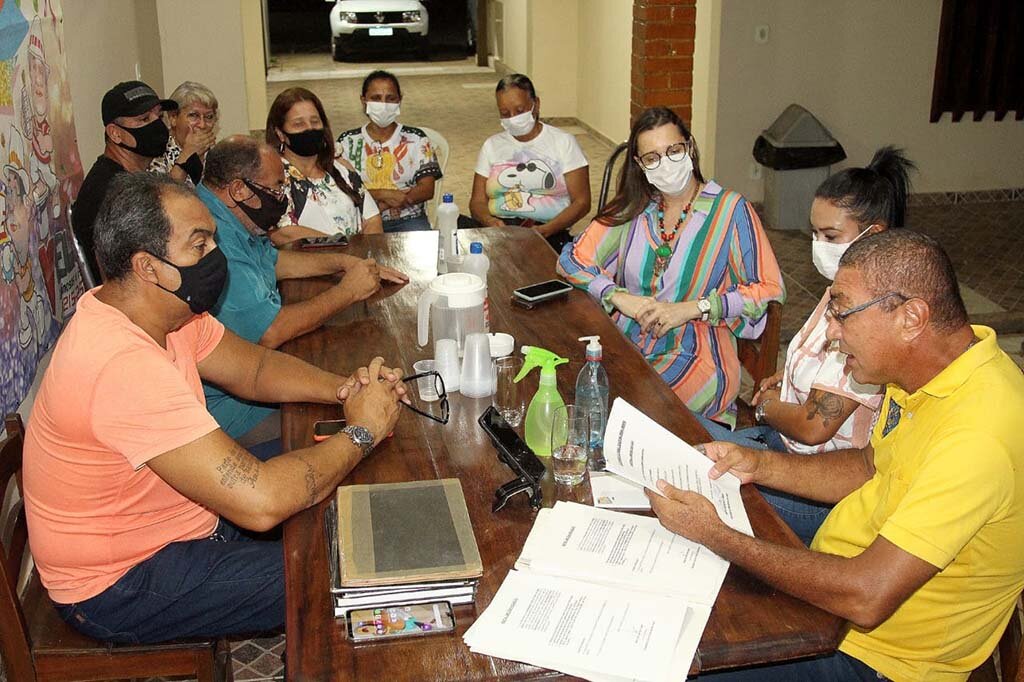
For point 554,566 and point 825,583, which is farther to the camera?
point 554,566

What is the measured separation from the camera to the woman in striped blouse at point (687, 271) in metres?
3.01

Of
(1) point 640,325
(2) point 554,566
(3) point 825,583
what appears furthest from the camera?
(1) point 640,325

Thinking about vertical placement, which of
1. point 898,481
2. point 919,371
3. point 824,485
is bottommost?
point 824,485

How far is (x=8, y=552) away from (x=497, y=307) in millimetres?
1536

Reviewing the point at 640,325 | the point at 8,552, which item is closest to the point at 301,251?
the point at 640,325

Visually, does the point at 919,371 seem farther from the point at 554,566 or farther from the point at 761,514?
the point at 554,566

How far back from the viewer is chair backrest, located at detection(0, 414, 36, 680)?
2.03 m

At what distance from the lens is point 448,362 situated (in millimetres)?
2543

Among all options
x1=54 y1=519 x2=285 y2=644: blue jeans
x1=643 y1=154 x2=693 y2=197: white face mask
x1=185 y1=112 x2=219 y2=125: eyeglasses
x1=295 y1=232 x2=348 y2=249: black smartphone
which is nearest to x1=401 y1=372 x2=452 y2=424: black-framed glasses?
x1=54 y1=519 x2=285 y2=644: blue jeans

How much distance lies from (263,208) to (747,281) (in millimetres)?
1501

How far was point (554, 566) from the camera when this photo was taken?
5.91 feet

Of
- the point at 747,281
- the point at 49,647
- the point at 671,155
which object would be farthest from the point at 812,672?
the point at 671,155

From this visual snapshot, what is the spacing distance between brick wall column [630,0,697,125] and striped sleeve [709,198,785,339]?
3412 millimetres

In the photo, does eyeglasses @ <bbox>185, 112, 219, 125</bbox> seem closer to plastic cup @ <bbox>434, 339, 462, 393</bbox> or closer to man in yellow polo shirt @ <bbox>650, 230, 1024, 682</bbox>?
plastic cup @ <bbox>434, 339, 462, 393</bbox>
